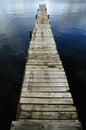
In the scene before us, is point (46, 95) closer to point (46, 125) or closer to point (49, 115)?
point (49, 115)

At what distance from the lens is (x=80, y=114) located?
11.2 m

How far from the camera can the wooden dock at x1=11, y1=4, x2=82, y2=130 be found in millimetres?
7595

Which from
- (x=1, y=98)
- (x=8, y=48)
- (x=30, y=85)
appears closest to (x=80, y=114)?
(x=30, y=85)

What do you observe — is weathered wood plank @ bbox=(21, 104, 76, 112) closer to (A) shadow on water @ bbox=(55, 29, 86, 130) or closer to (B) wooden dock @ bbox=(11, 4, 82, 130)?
(B) wooden dock @ bbox=(11, 4, 82, 130)

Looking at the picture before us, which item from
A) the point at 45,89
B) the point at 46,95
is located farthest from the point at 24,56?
the point at 46,95

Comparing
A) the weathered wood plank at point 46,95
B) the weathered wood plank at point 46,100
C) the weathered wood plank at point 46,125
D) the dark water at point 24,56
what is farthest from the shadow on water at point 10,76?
the weathered wood plank at point 46,125

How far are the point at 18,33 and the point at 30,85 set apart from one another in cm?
1712

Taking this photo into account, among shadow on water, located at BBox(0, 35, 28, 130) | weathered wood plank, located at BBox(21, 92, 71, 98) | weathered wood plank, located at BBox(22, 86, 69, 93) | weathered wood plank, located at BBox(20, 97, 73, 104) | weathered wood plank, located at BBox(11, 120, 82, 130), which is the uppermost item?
weathered wood plank, located at BBox(22, 86, 69, 93)

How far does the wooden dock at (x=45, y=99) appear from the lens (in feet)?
24.9

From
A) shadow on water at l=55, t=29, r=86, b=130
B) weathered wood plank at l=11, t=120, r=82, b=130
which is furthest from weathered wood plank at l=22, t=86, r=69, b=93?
weathered wood plank at l=11, t=120, r=82, b=130

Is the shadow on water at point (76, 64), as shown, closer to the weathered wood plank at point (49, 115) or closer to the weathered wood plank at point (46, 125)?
the weathered wood plank at point (49, 115)

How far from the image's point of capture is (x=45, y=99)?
9359 mm

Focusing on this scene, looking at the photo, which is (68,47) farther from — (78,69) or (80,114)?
(80,114)

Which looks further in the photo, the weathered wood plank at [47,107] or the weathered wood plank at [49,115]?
the weathered wood plank at [47,107]
